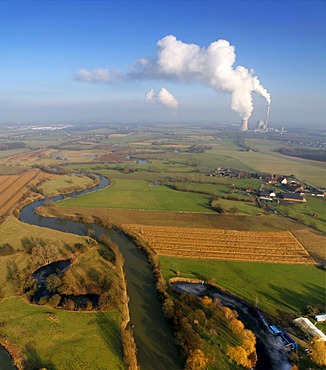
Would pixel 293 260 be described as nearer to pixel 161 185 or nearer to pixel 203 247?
pixel 203 247

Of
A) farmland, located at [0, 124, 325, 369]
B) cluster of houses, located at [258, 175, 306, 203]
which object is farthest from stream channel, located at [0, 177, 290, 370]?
cluster of houses, located at [258, 175, 306, 203]

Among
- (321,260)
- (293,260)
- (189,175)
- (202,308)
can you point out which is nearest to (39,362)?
(202,308)

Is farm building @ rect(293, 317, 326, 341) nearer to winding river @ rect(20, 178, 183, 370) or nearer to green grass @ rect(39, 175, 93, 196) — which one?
winding river @ rect(20, 178, 183, 370)

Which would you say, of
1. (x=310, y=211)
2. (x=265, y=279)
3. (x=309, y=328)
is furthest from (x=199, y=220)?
(x=309, y=328)

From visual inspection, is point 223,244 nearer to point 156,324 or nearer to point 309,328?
point 309,328

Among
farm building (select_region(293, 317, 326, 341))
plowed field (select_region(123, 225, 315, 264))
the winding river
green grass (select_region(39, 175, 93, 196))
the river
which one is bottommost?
green grass (select_region(39, 175, 93, 196))
